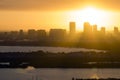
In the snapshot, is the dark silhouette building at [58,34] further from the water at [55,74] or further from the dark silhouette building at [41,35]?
the water at [55,74]

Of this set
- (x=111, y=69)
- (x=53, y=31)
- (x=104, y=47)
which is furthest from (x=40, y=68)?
(x=53, y=31)

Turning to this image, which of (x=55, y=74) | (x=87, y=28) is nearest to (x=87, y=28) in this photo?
(x=87, y=28)

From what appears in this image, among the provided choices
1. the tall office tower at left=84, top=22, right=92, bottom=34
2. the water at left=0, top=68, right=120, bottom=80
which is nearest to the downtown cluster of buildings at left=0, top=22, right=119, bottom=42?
the tall office tower at left=84, top=22, right=92, bottom=34

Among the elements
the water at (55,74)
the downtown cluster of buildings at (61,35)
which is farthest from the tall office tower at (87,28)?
the water at (55,74)

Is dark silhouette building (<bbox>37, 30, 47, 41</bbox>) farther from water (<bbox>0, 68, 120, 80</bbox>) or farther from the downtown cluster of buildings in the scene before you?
water (<bbox>0, 68, 120, 80</bbox>)

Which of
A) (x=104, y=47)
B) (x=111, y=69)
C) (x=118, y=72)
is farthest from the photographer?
(x=104, y=47)

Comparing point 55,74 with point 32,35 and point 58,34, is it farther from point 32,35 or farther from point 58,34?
point 32,35

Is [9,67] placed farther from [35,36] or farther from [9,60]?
[35,36]

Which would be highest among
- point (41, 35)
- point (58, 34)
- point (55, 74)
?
point (58, 34)
